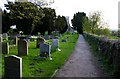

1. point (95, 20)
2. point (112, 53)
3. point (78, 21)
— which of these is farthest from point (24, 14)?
point (78, 21)

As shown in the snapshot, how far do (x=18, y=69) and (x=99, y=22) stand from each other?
46481 millimetres

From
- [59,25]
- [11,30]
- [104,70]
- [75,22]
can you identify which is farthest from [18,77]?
[75,22]

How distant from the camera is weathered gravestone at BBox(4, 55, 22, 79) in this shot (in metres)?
9.56

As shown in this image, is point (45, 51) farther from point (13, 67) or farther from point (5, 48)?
point (13, 67)

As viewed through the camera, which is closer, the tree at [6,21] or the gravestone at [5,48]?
the gravestone at [5,48]

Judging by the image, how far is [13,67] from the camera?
9.62m

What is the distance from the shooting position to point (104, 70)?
44.4 feet

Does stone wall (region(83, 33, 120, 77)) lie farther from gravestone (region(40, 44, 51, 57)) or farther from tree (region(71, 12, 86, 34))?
tree (region(71, 12, 86, 34))

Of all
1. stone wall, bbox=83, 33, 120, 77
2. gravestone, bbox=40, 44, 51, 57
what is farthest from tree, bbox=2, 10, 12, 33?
gravestone, bbox=40, 44, 51, 57

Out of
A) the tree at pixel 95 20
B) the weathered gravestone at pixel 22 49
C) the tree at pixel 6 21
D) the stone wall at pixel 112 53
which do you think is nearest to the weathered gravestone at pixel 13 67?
the stone wall at pixel 112 53

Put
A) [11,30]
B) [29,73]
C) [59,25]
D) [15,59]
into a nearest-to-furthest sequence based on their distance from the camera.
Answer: [15,59]
[29,73]
[11,30]
[59,25]

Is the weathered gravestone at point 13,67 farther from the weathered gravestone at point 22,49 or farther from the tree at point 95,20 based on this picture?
the tree at point 95,20

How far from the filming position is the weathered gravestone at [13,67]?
9.56m

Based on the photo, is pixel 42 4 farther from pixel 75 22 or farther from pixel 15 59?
pixel 75 22
